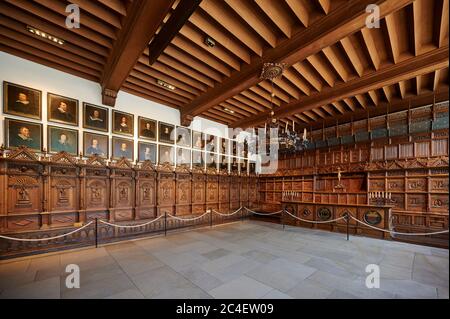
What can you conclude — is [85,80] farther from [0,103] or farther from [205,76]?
[205,76]

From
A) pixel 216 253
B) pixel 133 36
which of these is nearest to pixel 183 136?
pixel 133 36

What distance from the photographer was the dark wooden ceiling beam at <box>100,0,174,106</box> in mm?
3484

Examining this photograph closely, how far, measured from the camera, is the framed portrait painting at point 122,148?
693 centimetres

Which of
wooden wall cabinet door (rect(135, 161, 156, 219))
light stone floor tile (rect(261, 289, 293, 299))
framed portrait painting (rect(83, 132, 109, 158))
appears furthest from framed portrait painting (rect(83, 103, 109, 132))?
light stone floor tile (rect(261, 289, 293, 299))

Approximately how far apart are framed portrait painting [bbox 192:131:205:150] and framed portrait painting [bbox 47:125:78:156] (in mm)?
4726

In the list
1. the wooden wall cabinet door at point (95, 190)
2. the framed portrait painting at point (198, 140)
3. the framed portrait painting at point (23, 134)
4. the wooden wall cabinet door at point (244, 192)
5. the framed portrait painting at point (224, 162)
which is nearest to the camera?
the framed portrait painting at point (23, 134)

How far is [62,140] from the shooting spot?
19.3 ft

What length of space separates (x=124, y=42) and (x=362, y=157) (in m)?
10.6

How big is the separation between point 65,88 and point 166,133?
3628 millimetres

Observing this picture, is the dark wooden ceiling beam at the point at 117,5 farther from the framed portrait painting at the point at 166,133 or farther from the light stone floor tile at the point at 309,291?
the light stone floor tile at the point at 309,291

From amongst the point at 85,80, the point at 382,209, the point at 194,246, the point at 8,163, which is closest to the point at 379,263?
the point at 382,209

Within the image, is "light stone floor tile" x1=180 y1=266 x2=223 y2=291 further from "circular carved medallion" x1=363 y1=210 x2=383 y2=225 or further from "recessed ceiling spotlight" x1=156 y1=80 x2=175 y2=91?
"circular carved medallion" x1=363 y1=210 x2=383 y2=225

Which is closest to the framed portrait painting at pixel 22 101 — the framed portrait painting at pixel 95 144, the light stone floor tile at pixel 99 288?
the framed portrait painting at pixel 95 144

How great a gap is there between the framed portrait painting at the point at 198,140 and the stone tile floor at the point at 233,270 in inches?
195
